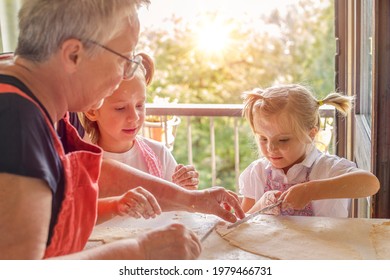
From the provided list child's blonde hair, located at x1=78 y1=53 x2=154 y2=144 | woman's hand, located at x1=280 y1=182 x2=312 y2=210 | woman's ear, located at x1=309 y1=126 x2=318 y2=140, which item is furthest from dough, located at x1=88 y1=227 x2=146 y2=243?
woman's ear, located at x1=309 y1=126 x2=318 y2=140

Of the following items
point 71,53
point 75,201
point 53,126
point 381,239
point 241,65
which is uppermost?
point 241,65

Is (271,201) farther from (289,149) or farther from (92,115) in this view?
(92,115)

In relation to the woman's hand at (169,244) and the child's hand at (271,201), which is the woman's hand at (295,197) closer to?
the child's hand at (271,201)

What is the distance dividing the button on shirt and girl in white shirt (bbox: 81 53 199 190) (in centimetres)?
16

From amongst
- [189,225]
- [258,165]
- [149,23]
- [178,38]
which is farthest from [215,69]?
[189,225]

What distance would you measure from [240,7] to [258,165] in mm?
2600

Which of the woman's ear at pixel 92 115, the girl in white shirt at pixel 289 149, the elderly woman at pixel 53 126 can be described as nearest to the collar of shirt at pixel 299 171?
the girl in white shirt at pixel 289 149

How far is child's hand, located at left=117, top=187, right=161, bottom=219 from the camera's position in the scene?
1021 mm

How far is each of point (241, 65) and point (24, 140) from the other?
3.40 meters

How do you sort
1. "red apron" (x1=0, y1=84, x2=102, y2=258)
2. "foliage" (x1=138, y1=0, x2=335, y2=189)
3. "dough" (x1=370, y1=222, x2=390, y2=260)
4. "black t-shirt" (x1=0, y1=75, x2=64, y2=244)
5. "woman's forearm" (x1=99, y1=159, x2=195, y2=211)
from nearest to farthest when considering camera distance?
1. "black t-shirt" (x1=0, y1=75, x2=64, y2=244)
2. "red apron" (x1=0, y1=84, x2=102, y2=258)
3. "dough" (x1=370, y1=222, x2=390, y2=260)
4. "woman's forearm" (x1=99, y1=159, x2=195, y2=211)
5. "foliage" (x1=138, y1=0, x2=335, y2=189)

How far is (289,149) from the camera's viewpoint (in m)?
1.44

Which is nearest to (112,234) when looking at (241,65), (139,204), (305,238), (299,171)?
(139,204)

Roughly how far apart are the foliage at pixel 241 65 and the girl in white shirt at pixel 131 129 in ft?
7.85

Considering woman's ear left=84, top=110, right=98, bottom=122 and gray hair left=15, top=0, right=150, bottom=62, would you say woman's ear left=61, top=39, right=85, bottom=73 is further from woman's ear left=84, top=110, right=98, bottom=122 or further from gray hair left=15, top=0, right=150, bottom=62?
woman's ear left=84, top=110, right=98, bottom=122
